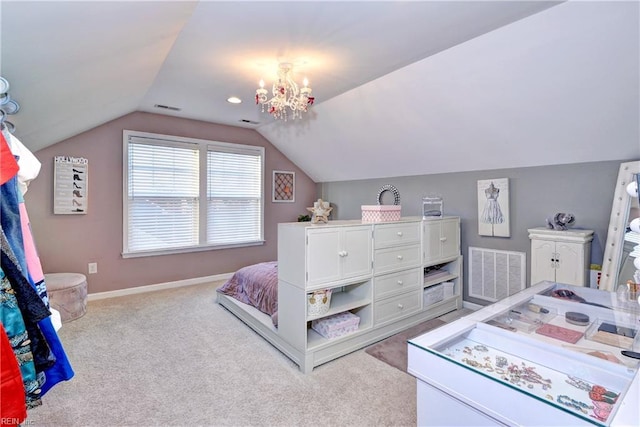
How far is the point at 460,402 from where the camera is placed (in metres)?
0.93

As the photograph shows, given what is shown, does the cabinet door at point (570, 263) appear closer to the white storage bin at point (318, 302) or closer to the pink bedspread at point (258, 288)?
the white storage bin at point (318, 302)

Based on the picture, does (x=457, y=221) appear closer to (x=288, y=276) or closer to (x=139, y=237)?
(x=288, y=276)

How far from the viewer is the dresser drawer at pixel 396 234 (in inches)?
108

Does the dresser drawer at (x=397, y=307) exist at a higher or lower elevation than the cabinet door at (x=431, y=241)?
lower

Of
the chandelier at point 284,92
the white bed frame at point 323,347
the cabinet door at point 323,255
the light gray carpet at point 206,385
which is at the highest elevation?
the chandelier at point 284,92

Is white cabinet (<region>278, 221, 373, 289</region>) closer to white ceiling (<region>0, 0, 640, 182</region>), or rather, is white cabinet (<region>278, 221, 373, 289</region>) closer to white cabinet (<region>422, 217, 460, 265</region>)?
white cabinet (<region>422, 217, 460, 265</region>)

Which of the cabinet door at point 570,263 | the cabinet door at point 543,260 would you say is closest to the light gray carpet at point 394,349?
the cabinet door at point 543,260

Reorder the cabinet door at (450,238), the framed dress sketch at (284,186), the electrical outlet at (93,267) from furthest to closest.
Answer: the framed dress sketch at (284,186), the electrical outlet at (93,267), the cabinet door at (450,238)

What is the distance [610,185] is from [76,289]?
5238 millimetres

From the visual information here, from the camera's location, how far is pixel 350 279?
2561mm

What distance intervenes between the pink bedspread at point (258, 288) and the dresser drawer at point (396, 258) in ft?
3.29

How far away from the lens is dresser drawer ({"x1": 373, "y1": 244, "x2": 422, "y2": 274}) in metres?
2.76

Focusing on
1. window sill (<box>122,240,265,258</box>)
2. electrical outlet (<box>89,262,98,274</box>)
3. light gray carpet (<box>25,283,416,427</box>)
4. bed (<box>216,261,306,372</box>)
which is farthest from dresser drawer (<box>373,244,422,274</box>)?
electrical outlet (<box>89,262,98,274</box>)

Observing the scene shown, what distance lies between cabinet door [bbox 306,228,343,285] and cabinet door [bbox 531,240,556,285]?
6.42ft
